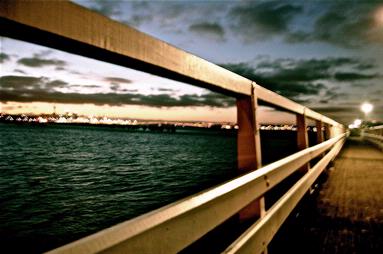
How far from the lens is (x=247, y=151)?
2.66 meters

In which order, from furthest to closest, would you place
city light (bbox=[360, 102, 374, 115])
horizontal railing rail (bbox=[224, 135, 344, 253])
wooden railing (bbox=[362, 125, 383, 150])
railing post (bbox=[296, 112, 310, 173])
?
city light (bbox=[360, 102, 374, 115]), wooden railing (bbox=[362, 125, 383, 150]), railing post (bbox=[296, 112, 310, 173]), horizontal railing rail (bbox=[224, 135, 344, 253])

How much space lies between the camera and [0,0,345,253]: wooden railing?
1.03m

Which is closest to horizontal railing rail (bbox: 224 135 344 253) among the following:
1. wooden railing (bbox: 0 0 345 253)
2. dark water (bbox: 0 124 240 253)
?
wooden railing (bbox: 0 0 345 253)

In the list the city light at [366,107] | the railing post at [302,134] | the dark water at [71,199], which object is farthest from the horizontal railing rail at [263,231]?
the city light at [366,107]

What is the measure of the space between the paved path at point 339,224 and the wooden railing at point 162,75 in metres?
1.21

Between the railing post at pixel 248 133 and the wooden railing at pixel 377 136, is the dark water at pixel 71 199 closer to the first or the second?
the railing post at pixel 248 133

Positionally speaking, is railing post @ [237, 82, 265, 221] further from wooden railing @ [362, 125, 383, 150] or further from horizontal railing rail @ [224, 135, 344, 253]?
wooden railing @ [362, 125, 383, 150]

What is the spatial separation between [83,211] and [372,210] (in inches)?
590

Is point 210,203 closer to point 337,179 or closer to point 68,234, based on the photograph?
point 337,179

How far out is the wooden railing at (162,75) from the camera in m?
1.03

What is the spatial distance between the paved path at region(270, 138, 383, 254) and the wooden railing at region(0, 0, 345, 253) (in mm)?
1213

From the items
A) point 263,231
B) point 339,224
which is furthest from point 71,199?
point 263,231

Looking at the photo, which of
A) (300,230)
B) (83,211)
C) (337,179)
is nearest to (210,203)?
(300,230)

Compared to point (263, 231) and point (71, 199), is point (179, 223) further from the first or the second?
point (71, 199)
